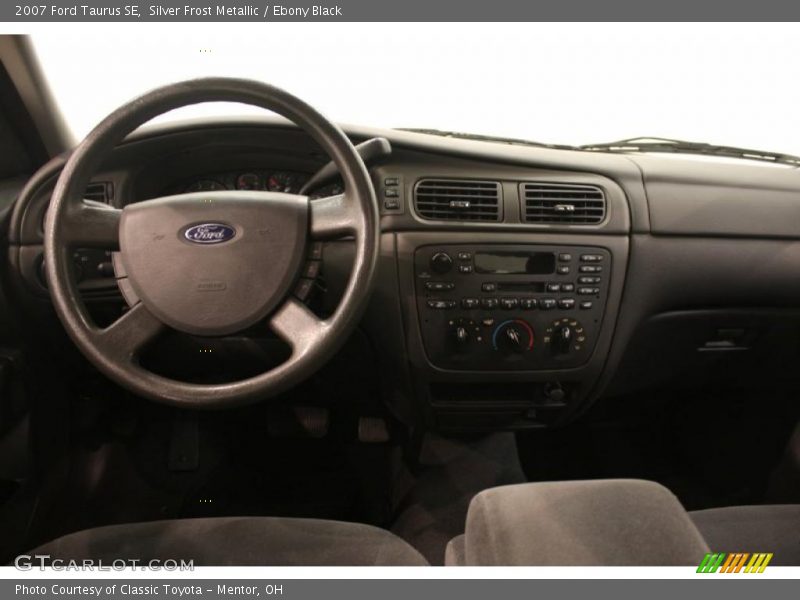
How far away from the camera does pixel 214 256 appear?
958 mm

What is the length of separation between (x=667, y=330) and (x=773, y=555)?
626 millimetres

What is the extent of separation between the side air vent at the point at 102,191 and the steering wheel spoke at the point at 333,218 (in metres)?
0.57

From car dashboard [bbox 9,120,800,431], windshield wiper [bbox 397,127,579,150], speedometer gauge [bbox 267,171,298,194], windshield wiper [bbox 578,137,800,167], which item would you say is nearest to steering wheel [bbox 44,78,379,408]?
car dashboard [bbox 9,120,800,431]

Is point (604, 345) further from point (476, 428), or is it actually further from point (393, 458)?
point (393, 458)

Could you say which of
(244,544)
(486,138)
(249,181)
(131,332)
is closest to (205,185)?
(249,181)

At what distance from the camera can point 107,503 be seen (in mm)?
1549

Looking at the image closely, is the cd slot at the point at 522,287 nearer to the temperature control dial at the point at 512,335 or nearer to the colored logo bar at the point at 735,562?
the temperature control dial at the point at 512,335

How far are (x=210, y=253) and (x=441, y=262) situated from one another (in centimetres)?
51

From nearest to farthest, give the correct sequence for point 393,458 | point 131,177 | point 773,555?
point 773,555 → point 131,177 → point 393,458

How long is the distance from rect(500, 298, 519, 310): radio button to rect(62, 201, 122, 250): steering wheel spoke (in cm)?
84

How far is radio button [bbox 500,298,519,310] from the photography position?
1.25 meters


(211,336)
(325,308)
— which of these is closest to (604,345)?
(325,308)

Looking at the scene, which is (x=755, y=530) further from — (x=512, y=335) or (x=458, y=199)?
(x=458, y=199)

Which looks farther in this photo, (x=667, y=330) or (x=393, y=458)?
(x=393, y=458)
